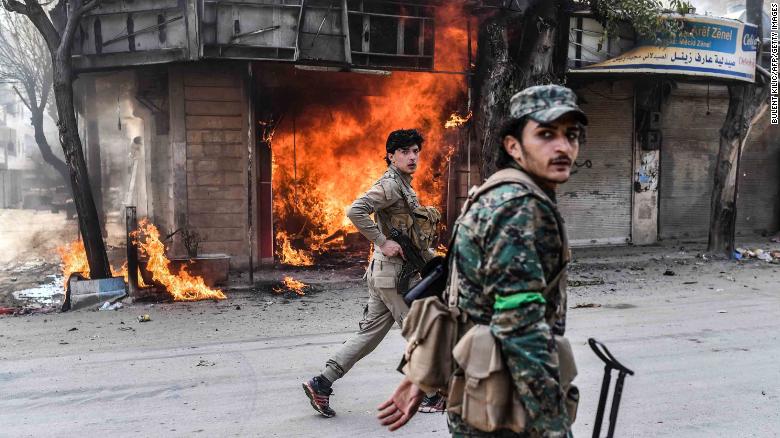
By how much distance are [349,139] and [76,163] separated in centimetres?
551

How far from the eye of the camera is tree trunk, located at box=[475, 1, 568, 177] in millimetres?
10984

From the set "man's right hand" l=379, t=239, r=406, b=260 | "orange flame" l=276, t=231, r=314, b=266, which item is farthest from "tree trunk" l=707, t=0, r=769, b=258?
"man's right hand" l=379, t=239, r=406, b=260

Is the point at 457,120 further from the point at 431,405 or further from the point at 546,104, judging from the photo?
the point at 546,104

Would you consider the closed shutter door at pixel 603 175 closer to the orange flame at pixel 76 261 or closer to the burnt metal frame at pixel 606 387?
the orange flame at pixel 76 261

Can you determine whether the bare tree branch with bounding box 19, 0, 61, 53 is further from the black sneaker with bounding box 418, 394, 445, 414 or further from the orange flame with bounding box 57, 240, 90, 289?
the black sneaker with bounding box 418, 394, 445, 414

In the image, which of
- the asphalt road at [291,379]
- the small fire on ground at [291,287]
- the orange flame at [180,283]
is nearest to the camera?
the asphalt road at [291,379]

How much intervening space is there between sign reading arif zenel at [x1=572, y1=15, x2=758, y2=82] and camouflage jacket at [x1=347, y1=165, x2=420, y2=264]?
8.84 metres

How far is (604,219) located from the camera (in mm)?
14688

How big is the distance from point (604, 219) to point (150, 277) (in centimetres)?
983

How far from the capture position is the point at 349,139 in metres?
13.6

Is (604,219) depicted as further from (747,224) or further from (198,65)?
(198,65)

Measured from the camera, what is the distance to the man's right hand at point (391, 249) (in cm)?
444

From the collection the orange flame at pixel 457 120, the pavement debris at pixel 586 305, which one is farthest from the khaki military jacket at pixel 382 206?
the orange flame at pixel 457 120

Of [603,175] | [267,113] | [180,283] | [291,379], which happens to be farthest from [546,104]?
[603,175]
